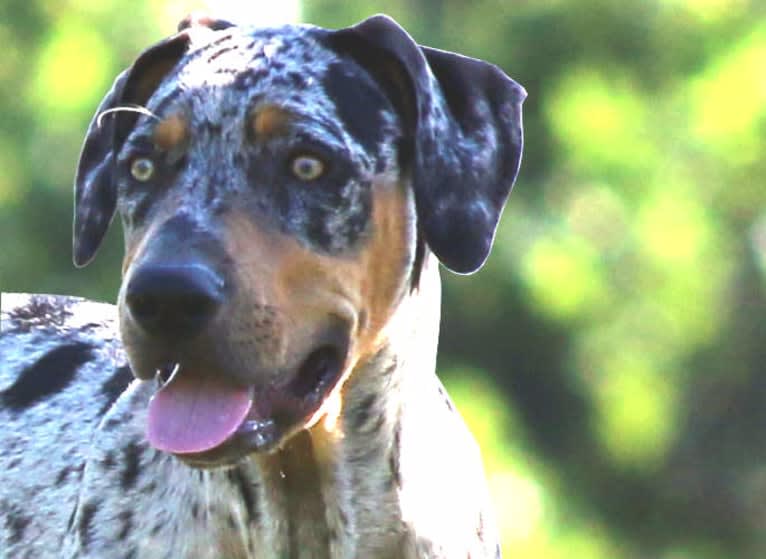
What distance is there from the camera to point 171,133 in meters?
5.49

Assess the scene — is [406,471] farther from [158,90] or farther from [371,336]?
[158,90]

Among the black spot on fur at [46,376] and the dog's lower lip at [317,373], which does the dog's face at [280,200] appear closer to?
the dog's lower lip at [317,373]

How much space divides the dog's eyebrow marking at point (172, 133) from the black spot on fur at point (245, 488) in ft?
2.73

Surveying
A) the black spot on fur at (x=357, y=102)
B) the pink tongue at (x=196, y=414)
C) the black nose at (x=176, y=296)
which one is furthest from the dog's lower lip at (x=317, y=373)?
the black spot on fur at (x=357, y=102)

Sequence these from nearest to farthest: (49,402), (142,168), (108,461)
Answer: (142,168) < (108,461) < (49,402)

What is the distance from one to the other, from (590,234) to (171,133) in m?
7.42

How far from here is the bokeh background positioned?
12.9m

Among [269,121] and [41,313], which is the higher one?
[269,121]

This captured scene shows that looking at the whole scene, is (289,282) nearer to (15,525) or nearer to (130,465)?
(130,465)

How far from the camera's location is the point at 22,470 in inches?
254

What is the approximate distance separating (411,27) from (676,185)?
1.84 m

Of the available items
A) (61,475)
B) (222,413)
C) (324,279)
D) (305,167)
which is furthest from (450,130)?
(61,475)

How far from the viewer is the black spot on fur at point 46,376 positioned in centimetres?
671

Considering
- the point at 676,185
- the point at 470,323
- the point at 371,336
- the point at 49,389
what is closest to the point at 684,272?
the point at 676,185
